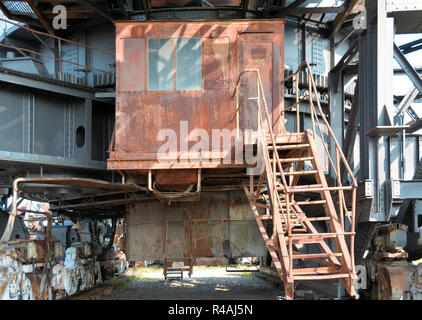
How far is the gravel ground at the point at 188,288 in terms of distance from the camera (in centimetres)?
1382

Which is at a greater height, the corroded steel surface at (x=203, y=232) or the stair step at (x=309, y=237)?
the stair step at (x=309, y=237)

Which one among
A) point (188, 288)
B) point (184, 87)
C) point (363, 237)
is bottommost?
point (188, 288)

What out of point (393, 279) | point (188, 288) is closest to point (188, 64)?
point (393, 279)

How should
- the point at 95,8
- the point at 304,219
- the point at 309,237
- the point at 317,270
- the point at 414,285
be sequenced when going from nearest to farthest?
the point at 317,270
the point at 309,237
the point at 304,219
the point at 414,285
the point at 95,8

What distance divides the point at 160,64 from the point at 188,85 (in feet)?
2.57

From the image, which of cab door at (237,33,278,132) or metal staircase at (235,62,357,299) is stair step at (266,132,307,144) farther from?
cab door at (237,33,278,132)

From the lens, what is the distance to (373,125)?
824 cm

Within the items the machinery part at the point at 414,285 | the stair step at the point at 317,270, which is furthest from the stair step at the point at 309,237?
the machinery part at the point at 414,285

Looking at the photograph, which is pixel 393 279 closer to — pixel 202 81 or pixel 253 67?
pixel 253 67

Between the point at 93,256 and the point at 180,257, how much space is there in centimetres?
563

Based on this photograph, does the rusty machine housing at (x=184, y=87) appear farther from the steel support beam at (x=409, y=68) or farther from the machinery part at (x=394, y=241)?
the machinery part at (x=394, y=241)

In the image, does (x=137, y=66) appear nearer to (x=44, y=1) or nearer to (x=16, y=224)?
(x=44, y=1)

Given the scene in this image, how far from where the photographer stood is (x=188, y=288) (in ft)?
51.5

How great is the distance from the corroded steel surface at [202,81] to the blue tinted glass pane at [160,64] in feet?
0.31
